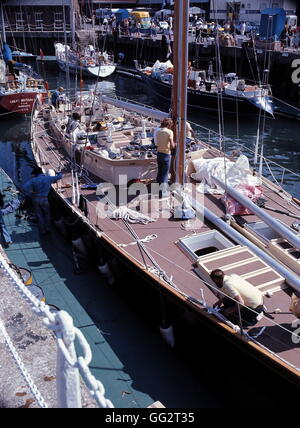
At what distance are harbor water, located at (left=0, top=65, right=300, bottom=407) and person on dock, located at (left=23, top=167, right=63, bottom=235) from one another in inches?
28.5

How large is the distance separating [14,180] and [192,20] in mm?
40795

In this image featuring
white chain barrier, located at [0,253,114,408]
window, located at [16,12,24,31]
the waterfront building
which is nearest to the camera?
white chain barrier, located at [0,253,114,408]

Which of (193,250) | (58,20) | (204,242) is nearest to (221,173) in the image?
(204,242)

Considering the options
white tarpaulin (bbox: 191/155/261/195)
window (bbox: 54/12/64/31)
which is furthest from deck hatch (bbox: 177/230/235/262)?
window (bbox: 54/12/64/31)

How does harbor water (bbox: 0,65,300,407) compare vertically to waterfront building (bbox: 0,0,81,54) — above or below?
below

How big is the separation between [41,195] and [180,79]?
4804mm

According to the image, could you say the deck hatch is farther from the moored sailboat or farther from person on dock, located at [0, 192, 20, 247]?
person on dock, located at [0, 192, 20, 247]

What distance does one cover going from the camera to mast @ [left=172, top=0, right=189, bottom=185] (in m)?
9.22

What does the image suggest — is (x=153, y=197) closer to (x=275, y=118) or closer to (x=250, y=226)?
(x=250, y=226)

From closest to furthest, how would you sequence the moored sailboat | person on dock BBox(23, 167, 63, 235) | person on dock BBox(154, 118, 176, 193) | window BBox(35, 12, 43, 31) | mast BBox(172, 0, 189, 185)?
the moored sailboat, mast BBox(172, 0, 189, 185), person on dock BBox(154, 118, 176, 193), person on dock BBox(23, 167, 63, 235), window BBox(35, 12, 43, 31)

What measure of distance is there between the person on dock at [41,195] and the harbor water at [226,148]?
0.72 metres

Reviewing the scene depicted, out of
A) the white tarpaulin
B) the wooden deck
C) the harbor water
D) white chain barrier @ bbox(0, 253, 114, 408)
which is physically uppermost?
white chain barrier @ bbox(0, 253, 114, 408)

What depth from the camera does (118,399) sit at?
688cm

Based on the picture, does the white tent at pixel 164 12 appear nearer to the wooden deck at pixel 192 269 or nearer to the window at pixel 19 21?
the window at pixel 19 21
